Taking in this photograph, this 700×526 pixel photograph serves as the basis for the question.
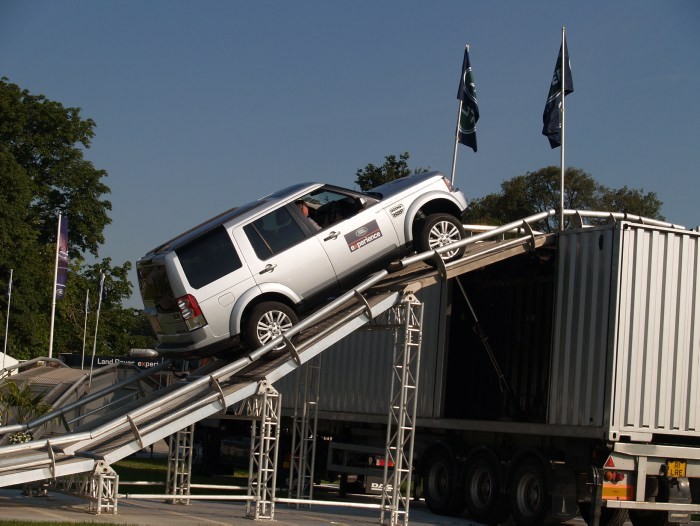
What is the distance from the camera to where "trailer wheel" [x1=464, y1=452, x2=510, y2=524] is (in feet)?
42.7

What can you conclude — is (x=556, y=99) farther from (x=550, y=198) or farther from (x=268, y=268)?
(x=550, y=198)

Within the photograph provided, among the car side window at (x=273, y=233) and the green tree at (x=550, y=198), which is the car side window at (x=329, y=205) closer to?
the car side window at (x=273, y=233)

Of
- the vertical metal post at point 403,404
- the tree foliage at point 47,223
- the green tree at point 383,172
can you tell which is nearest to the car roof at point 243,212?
the vertical metal post at point 403,404

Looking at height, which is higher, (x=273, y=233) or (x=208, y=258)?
(x=273, y=233)

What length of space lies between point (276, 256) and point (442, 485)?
4.47 metres

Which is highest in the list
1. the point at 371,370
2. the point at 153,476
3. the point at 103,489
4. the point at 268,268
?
the point at 268,268

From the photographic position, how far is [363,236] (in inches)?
491

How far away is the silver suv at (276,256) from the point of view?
38.4ft

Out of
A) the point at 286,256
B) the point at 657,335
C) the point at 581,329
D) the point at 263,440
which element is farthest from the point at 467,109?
the point at 263,440

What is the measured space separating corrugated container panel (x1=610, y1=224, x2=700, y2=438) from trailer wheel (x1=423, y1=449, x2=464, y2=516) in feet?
10.2

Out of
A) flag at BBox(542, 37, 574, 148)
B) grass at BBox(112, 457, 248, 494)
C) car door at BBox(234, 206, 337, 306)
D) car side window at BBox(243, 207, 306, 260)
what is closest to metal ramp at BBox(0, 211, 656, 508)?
car door at BBox(234, 206, 337, 306)

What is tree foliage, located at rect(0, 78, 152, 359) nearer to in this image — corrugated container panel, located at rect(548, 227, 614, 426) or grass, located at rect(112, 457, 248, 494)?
grass, located at rect(112, 457, 248, 494)

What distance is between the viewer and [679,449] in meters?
11.9

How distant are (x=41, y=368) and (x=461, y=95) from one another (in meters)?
13.1
